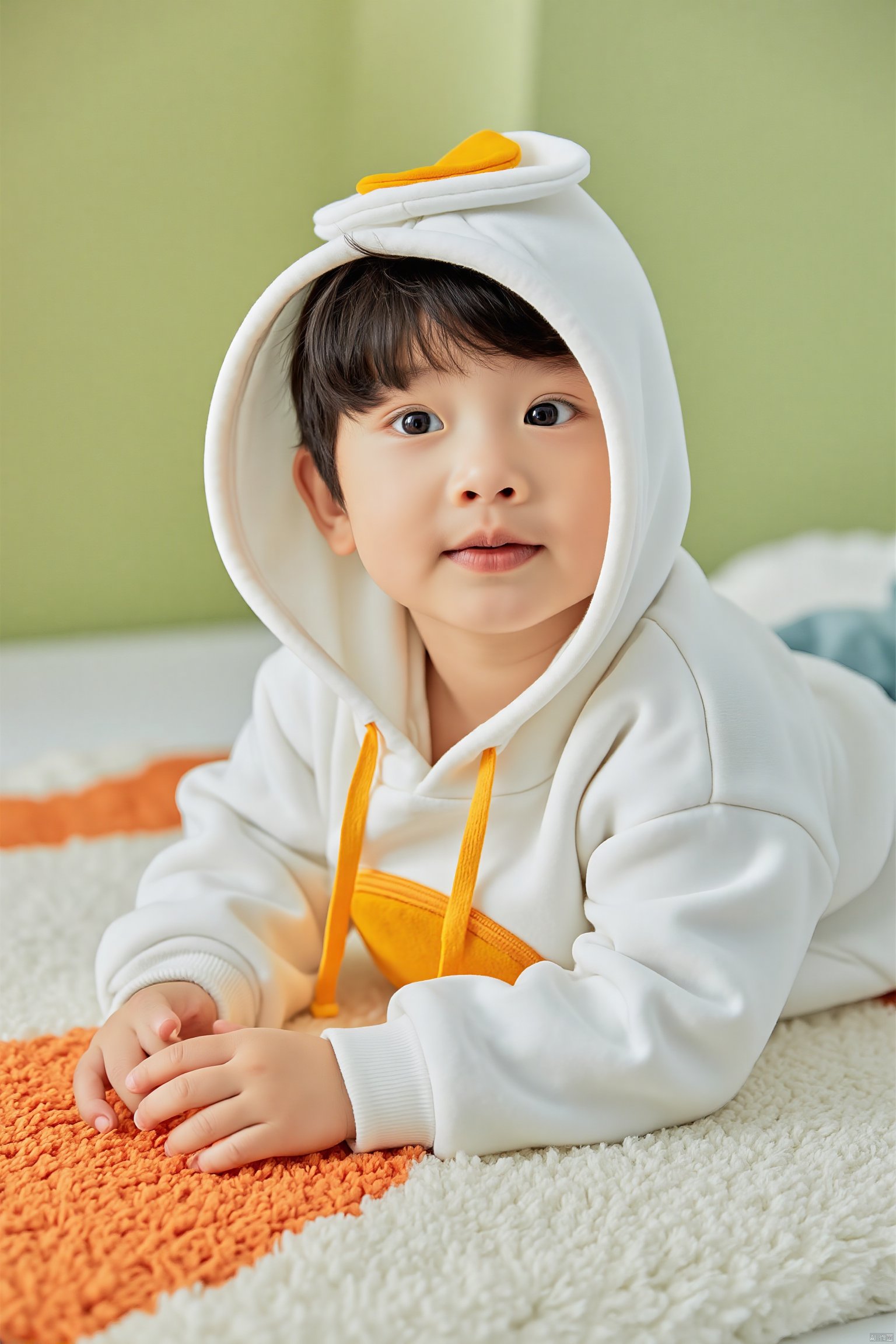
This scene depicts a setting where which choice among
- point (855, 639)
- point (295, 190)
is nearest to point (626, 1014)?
point (855, 639)

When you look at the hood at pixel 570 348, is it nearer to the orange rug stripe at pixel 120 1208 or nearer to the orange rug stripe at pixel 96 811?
the orange rug stripe at pixel 120 1208

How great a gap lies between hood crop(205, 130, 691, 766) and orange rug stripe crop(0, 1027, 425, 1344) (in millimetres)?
293

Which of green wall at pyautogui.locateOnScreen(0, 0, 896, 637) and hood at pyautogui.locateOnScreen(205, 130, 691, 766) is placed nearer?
hood at pyautogui.locateOnScreen(205, 130, 691, 766)

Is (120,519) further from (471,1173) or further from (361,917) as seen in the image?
(471,1173)

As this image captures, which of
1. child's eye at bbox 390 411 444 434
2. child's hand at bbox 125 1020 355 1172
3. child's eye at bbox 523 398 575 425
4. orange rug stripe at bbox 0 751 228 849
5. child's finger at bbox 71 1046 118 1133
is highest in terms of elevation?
child's eye at bbox 523 398 575 425

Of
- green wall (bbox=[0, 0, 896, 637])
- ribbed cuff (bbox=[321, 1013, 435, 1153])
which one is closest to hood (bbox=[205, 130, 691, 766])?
ribbed cuff (bbox=[321, 1013, 435, 1153])

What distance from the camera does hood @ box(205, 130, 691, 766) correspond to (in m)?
0.70

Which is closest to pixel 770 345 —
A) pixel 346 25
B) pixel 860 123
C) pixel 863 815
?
pixel 860 123

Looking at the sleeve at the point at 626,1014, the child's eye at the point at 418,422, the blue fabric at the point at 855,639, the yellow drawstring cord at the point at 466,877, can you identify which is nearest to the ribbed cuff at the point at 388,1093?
the sleeve at the point at 626,1014

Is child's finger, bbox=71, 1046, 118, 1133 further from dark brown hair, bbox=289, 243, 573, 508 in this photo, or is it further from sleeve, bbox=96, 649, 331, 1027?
dark brown hair, bbox=289, 243, 573, 508

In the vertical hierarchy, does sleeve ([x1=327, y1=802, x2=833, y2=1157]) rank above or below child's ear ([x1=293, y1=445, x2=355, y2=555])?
below

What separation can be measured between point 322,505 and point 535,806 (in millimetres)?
279

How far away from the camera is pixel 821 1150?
0.67 meters

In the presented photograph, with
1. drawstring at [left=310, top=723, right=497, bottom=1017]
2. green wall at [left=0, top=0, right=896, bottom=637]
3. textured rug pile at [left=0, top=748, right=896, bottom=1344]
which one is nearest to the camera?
textured rug pile at [left=0, top=748, right=896, bottom=1344]
